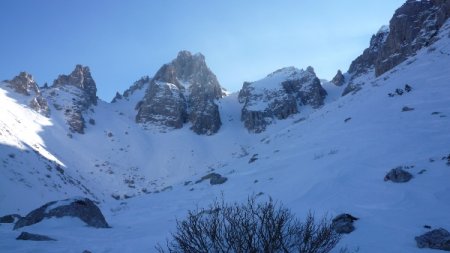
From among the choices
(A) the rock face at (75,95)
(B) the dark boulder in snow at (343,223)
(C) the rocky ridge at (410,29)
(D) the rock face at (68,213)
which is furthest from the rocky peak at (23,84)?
(B) the dark boulder in snow at (343,223)

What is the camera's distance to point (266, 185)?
19594mm

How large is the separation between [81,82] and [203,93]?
2921cm

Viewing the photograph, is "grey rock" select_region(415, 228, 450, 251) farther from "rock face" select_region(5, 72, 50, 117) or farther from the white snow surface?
"rock face" select_region(5, 72, 50, 117)

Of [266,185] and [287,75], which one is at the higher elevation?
[287,75]

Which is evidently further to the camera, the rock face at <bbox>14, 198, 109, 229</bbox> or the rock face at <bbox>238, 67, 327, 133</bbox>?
the rock face at <bbox>238, 67, 327, 133</bbox>

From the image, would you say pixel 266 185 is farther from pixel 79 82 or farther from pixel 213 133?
pixel 79 82

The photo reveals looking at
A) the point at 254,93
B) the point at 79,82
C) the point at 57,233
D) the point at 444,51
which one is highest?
the point at 79,82

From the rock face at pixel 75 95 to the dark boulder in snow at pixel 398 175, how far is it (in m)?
63.8

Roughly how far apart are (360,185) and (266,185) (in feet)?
21.3

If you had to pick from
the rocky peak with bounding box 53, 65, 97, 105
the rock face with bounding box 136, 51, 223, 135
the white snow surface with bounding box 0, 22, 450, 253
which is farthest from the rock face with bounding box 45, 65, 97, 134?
the white snow surface with bounding box 0, 22, 450, 253

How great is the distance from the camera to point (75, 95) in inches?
3231

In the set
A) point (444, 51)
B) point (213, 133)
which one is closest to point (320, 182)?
point (444, 51)

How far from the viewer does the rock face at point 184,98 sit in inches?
3219

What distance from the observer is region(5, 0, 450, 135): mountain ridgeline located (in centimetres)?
7012
